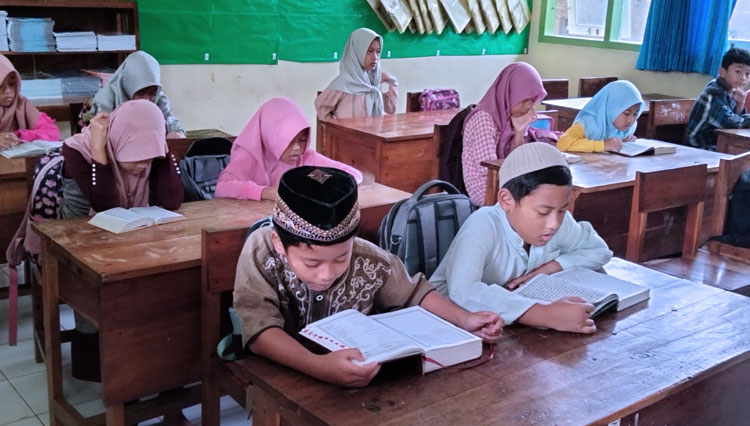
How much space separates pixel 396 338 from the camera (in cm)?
156

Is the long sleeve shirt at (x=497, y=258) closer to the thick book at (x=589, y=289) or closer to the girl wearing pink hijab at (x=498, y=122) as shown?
the thick book at (x=589, y=289)

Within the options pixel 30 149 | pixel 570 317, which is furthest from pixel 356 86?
pixel 570 317

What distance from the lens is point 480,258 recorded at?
1956 millimetres

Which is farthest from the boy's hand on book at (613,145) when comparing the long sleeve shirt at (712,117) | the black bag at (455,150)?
the long sleeve shirt at (712,117)

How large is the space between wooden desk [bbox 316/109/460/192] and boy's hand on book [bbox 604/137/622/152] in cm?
85

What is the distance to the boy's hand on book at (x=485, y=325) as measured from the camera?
1702mm

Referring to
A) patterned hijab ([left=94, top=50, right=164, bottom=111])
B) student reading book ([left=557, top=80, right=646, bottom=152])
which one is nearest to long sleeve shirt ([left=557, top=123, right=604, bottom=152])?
student reading book ([left=557, top=80, right=646, bottom=152])

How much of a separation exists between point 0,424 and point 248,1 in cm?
407

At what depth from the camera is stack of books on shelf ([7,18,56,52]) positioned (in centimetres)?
484

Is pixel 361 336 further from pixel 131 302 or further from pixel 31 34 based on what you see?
pixel 31 34

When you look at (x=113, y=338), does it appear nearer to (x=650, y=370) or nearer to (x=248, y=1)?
(x=650, y=370)

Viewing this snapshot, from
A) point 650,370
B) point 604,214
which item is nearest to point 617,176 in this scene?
point 604,214

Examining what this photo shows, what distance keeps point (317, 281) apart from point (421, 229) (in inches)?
26.2

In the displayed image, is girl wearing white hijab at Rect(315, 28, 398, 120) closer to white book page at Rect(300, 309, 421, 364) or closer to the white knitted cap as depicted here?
the white knitted cap
